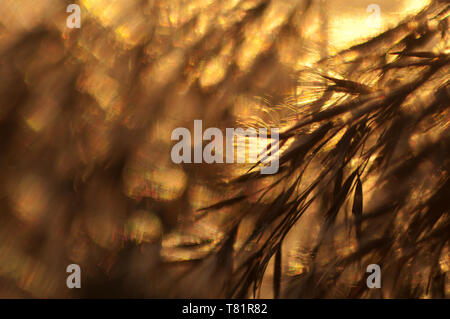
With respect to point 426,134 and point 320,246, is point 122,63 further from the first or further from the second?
point 426,134

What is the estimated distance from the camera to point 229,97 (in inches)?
41.0

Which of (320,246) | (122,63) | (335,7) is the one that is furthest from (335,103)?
(122,63)

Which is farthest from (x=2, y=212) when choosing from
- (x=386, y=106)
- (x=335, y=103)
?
(x=386, y=106)

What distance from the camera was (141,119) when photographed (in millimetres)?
1023

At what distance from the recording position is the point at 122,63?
1.02 metres

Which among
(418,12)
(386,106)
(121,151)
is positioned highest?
(418,12)

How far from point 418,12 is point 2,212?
1.07 meters

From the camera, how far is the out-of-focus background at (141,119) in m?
0.99

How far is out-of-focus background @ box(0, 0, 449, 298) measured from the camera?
0.99 metres
